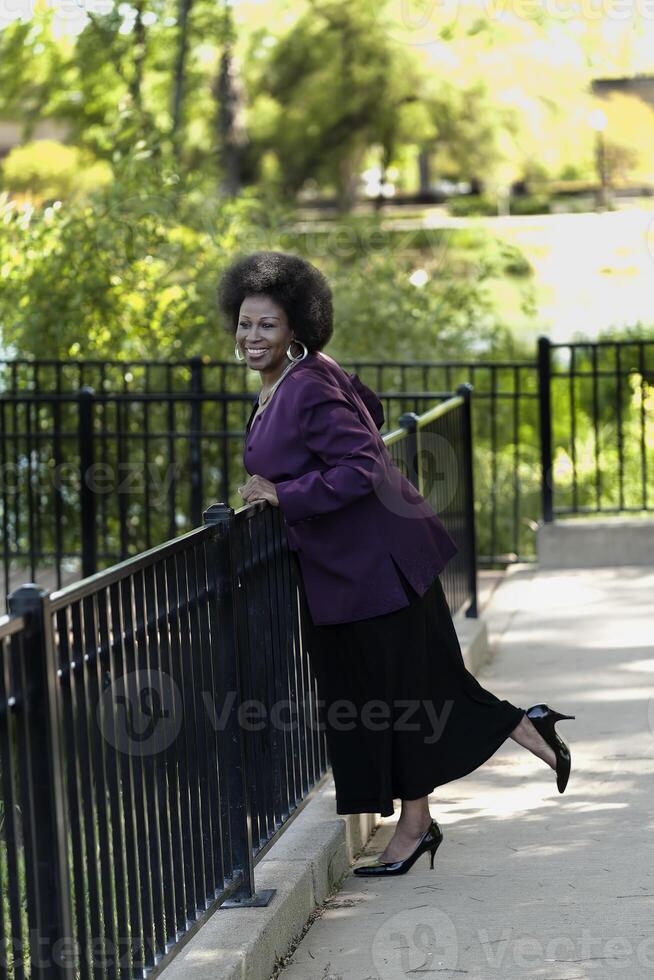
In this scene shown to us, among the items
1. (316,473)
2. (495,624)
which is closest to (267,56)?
(495,624)

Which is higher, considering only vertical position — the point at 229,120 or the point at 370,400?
the point at 229,120

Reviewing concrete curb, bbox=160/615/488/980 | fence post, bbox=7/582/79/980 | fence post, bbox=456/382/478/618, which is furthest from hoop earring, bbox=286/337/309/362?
fence post, bbox=456/382/478/618

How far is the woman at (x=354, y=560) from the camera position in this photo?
3.87 m

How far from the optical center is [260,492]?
3.88 metres

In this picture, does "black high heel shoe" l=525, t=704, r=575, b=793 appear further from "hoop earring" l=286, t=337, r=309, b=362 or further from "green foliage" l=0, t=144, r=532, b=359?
"green foliage" l=0, t=144, r=532, b=359

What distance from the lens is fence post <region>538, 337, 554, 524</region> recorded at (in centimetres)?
938

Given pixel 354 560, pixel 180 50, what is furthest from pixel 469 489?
pixel 180 50

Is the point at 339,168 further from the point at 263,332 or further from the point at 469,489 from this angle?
the point at 263,332

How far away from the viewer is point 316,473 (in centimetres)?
384

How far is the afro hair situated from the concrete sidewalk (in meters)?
1.59

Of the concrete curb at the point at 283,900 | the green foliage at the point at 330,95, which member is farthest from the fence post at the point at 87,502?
the green foliage at the point at 330,95

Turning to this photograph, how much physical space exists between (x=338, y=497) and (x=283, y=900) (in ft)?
3.42

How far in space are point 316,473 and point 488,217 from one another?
42098 millimetres

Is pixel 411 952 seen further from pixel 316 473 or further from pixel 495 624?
pixel 495 624
